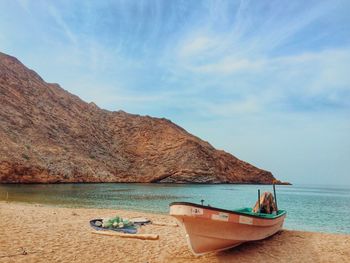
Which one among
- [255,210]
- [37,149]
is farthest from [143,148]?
[255,210]

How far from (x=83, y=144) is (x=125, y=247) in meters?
74.7

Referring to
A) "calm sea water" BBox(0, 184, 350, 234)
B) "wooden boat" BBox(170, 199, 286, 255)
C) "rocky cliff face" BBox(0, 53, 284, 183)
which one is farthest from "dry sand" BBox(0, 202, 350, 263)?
"rocky cliff face" BBox(0, 53, 284, 183)

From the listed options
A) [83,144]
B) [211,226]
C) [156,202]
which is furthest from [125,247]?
[83,144]

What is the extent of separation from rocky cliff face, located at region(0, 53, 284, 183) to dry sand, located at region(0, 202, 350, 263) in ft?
168

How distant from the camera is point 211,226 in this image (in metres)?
10.9

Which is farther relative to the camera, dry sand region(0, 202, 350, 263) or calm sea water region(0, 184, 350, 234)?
calm sea water region(0, 184, 350, 234)

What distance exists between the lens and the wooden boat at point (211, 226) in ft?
34.6

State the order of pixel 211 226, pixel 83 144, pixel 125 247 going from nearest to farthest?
pixel 211 226 < pixel 125 247 < pixel 83 144

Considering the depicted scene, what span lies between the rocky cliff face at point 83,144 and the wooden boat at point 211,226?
5615cm

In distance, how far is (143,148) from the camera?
98500 mm

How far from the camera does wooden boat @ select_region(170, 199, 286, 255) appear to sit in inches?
415

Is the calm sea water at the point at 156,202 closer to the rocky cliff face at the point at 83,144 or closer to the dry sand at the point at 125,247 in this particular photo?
the dry sand at the point at 125,247

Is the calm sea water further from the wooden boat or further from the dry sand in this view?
the wooden boat

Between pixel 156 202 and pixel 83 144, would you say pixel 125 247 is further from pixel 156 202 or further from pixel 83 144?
pixel 83 144
